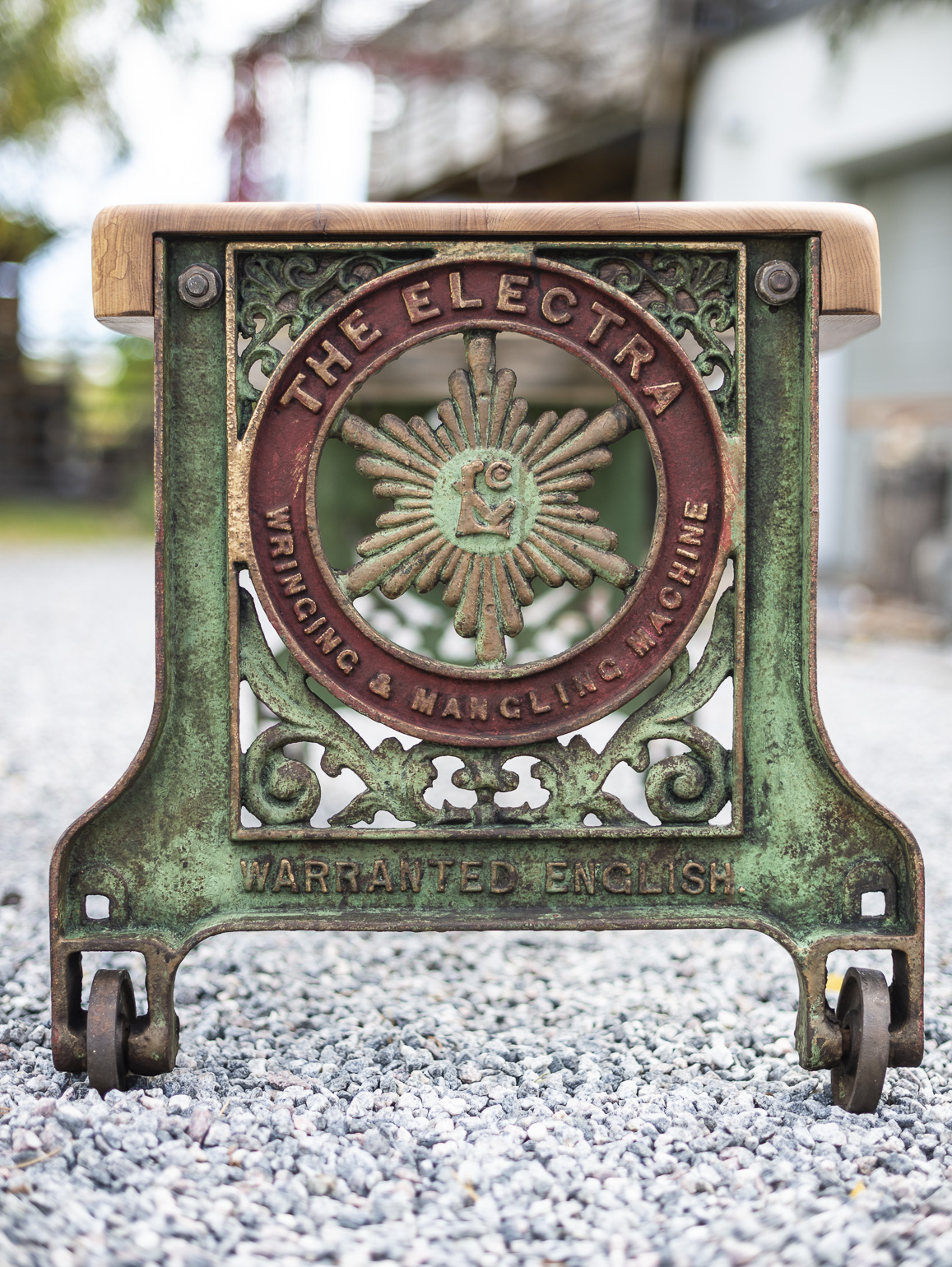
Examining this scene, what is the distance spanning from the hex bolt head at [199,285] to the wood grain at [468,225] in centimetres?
4

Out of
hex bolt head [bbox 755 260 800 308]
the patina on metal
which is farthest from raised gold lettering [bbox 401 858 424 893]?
hex bolt head [bbox 755 260 800 308]

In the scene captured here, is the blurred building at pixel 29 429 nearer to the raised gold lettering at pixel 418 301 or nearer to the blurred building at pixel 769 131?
the blurred building at pixel 769 131

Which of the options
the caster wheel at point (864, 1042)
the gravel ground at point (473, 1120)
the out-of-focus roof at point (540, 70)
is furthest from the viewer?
the out-of-focus roof at point (540, 70)

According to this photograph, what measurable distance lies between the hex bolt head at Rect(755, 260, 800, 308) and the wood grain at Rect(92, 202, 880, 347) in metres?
0.03

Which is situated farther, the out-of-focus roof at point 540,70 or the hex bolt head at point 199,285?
the out-of-focus roof at point 540,70

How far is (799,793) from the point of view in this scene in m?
1.48

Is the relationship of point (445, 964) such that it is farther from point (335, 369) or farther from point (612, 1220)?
point (335, 369)

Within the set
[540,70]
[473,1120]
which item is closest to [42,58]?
[540,70]

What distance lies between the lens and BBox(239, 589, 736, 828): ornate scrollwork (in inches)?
58.2

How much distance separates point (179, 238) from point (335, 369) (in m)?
0.24

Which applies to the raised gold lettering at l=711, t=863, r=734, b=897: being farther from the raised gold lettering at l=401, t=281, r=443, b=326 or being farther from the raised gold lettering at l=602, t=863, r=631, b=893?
the raised gold lettering at l=401, t=281, r=443, b=326

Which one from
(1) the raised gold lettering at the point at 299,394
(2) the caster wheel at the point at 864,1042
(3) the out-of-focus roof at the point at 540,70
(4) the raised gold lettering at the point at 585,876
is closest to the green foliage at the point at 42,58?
(3) the out-of-focus roof at the point at 540,70

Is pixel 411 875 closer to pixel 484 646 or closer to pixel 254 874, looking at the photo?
pixel 254 874

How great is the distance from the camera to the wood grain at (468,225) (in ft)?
4.66
